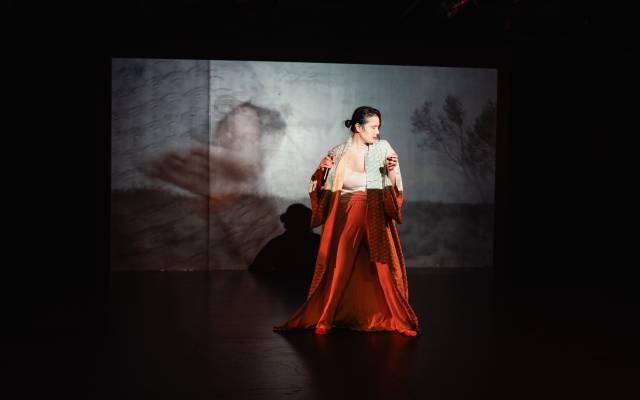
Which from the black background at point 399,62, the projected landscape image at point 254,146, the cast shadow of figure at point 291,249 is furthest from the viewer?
the cast shadow of figure at point 291,249

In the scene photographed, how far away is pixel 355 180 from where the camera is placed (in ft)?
14.3

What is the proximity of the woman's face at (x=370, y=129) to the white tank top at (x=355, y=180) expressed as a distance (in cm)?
21

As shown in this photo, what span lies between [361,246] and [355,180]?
1.34 ft

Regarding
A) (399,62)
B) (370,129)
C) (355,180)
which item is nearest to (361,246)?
(355,180)

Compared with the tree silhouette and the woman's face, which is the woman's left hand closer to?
the woman's face

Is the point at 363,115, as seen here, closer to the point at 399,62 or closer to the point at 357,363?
the point at 357,363

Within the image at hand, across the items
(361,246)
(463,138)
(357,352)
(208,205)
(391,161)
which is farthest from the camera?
(463,138)

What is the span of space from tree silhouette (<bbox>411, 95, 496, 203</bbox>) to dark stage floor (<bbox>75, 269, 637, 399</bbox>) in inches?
78.7

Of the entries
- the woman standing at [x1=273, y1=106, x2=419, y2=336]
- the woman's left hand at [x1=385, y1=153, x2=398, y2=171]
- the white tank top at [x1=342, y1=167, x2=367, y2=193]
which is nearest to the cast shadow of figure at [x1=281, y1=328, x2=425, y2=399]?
the woman standing at [x1=273, y1=106, x2=419, y2=336]

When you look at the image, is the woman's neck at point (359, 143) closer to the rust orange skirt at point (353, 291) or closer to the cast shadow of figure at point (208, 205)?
the rust orange skirt at point (353, 291)

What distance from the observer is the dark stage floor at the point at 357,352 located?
10.7 ft

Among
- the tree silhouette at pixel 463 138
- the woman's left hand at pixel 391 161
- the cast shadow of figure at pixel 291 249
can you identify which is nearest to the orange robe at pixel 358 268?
the woman's left hand at pixel 391 161

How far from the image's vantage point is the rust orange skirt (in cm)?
434

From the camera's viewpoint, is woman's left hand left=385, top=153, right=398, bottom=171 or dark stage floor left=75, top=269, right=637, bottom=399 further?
woman's left hand left=385, top=153, right=398, bottom=171
